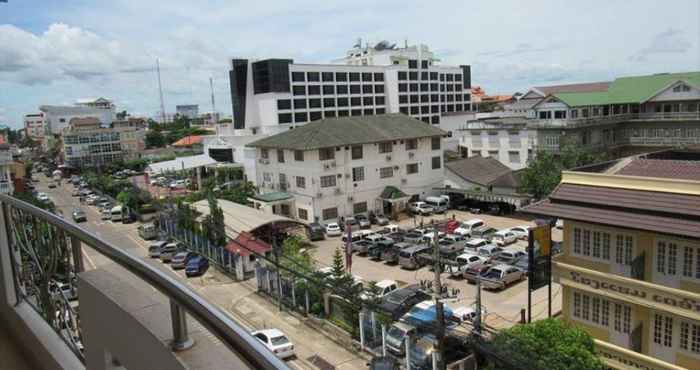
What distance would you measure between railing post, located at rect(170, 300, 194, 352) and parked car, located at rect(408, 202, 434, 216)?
1950cm

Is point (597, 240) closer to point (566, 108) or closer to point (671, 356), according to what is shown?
point (671, 356)

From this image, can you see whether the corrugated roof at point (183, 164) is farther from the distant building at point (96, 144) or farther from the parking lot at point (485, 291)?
the parking lot at point (485, 291)

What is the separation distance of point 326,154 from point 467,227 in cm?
592

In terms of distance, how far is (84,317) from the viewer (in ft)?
5.50

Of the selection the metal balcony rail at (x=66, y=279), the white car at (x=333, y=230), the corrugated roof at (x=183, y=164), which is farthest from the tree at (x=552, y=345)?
the corrugated roof at (x=183, y=164)

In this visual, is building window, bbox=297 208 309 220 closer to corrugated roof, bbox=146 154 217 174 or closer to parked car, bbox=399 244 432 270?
parked car, bbox=399 244 432 270

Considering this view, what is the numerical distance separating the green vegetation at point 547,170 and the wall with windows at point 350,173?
4.39 meters

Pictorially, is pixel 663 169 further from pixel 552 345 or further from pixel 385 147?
pixel 385 147

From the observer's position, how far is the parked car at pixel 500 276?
12.0m

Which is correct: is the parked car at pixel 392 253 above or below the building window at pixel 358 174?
below

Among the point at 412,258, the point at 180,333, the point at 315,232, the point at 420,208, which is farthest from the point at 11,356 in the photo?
the point at 420,208

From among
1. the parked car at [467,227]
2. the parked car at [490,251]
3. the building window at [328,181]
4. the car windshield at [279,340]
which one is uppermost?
the building window at [328,181]

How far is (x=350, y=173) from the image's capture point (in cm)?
1972

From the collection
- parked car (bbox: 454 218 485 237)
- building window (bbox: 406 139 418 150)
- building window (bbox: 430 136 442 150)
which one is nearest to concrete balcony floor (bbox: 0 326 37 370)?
parked car (bbox: 454 218 485 237)
